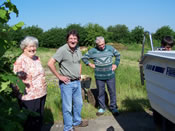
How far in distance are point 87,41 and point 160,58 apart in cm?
5229

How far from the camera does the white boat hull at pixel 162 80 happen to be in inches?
87.0

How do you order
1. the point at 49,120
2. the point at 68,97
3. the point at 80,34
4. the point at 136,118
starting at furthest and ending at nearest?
the point at 80,34 → the point at 136,118 → the point at 49,120 → the point at 68,97

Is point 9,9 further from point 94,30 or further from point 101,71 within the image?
point 94,30

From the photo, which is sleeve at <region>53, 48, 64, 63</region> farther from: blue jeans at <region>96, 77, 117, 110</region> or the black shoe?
the black shoe

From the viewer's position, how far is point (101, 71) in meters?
4.34

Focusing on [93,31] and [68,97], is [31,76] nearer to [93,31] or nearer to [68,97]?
[68,97]

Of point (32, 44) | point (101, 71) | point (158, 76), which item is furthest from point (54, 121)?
point (158, 76)

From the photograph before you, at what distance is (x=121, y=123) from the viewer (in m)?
4.07

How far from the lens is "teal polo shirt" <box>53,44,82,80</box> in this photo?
10.9 ft

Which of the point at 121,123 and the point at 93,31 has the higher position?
the point at 93,31

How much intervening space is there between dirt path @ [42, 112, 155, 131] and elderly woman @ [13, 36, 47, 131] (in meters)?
1.16

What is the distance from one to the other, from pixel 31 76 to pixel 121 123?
2.22 metres

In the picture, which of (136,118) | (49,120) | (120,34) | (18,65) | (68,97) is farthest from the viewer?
(120,34)

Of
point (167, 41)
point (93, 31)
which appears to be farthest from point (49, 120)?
point (93, 31)
